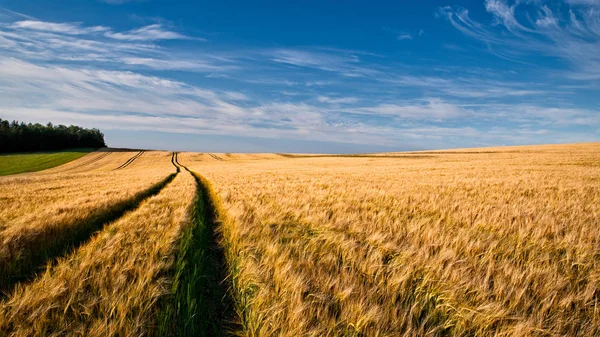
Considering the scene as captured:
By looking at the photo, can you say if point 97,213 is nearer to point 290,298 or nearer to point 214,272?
point 214,272

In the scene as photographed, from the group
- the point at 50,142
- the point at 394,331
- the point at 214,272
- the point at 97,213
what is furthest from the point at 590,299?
the point at 50,142

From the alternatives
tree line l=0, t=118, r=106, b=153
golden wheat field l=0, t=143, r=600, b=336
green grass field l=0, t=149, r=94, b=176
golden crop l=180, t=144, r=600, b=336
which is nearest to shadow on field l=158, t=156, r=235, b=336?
golden wheat field l=0, t=143, r=600, b=336

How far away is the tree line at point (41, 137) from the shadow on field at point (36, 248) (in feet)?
343

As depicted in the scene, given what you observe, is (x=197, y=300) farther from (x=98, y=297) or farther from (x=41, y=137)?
(x=41, y=137)

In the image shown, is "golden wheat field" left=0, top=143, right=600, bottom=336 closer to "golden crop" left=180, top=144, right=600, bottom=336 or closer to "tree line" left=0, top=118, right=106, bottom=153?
"golden crop" left=180, top=144, right=600, bottom=336

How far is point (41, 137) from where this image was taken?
8431 cm

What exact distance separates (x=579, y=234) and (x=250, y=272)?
506 cm

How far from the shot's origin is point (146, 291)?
237cm

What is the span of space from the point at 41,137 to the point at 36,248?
365ft

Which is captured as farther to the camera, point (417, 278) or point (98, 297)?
point (417, 278)

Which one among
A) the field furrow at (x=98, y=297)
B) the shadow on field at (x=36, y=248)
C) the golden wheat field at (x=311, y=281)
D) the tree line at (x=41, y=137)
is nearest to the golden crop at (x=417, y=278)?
the golden wheat field at (x=311, y=281)

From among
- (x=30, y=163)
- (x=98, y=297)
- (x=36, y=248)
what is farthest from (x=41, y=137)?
(x=98, y=297)

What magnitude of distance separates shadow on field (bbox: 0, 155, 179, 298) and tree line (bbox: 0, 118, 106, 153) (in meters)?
105

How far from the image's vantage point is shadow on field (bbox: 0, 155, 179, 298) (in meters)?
3.23
